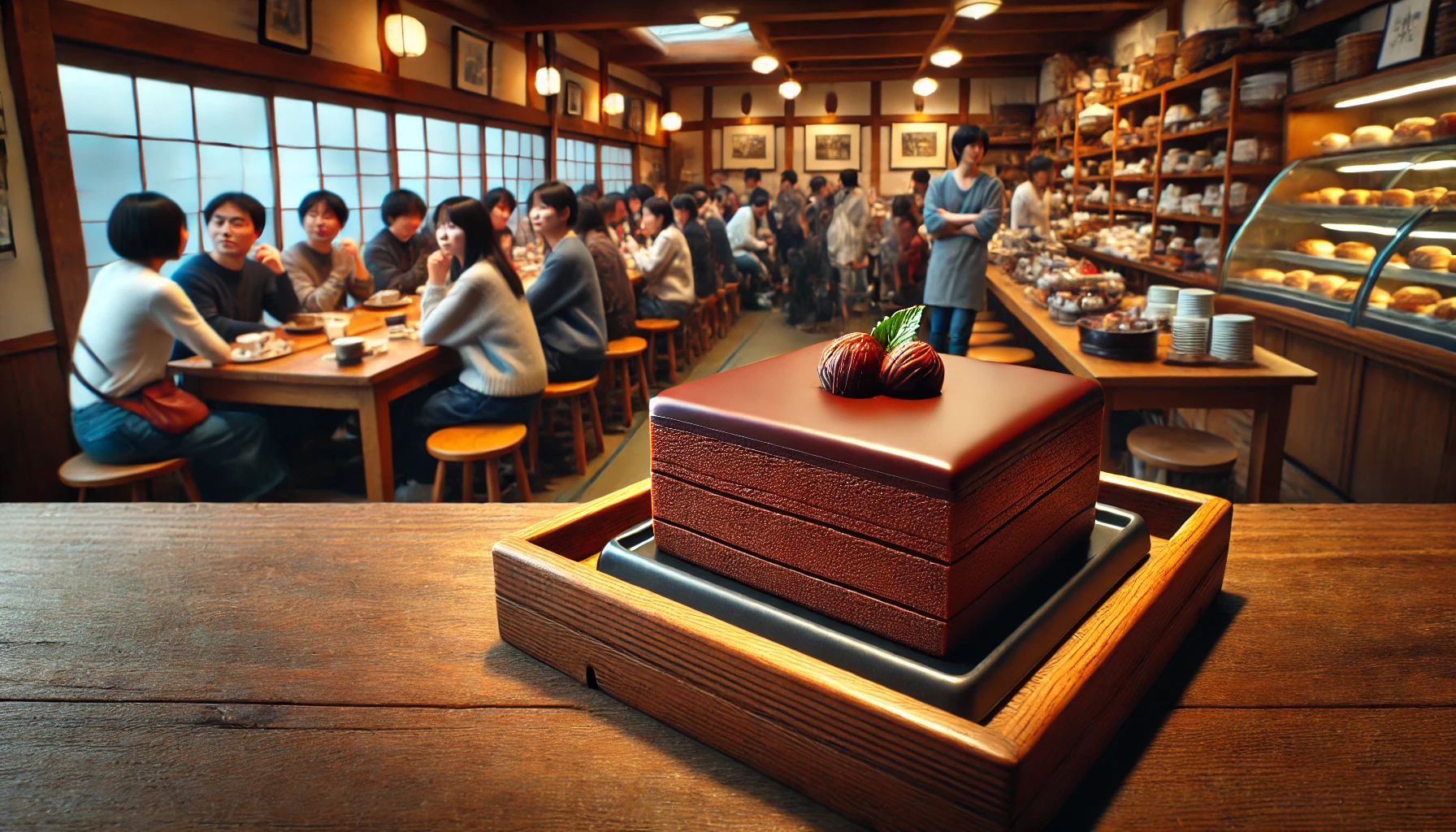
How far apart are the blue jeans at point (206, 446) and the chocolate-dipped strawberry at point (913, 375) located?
8.69 feet

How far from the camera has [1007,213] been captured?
12.5 m

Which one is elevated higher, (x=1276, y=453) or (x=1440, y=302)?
(x=1440, y=302)

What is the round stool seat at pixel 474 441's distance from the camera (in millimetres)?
3043

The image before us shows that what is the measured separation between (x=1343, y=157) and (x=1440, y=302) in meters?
1.33

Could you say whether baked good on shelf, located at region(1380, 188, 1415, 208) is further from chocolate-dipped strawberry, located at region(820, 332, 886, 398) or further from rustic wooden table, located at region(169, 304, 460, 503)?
rustic wooden table, located at region(169, 304, 460, 503)

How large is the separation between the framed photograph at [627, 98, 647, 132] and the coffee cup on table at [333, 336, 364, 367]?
9.56 meters

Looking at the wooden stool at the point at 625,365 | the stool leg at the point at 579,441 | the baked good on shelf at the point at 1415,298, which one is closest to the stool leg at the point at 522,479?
the stool leg at the point at 579,441

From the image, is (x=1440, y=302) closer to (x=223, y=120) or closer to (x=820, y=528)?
(x=820, y=528)

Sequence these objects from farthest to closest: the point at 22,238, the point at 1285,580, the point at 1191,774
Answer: the point at 22,238 → the point at 1285,580 → the point at 1191,774

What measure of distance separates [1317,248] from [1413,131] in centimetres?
60

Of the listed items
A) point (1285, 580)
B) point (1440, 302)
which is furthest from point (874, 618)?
point (1440, 302)

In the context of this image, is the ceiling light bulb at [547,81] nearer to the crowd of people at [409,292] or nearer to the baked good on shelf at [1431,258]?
the crowd of people at [409,292]

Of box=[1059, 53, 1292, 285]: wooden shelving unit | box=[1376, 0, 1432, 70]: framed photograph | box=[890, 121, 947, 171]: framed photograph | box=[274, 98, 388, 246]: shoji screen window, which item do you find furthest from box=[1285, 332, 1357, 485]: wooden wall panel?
box=[890, 121, 947, 171]: framed photograph

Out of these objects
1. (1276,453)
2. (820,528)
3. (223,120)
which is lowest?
(1276,453)
